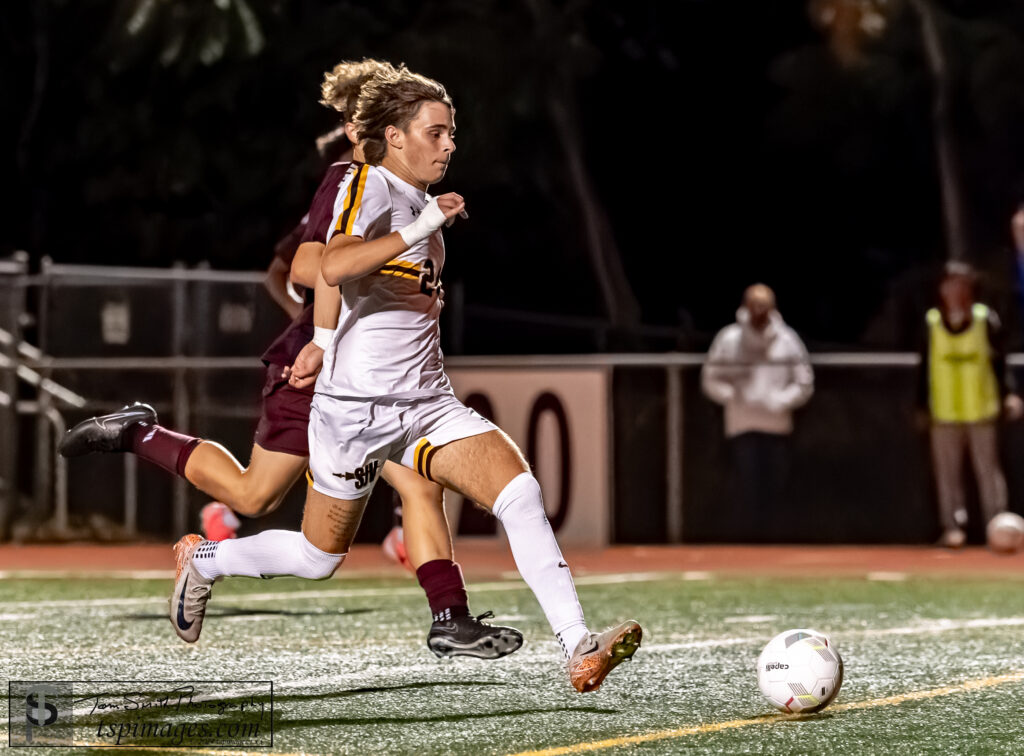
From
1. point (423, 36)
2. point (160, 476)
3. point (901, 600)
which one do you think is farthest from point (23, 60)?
point (901, 600)

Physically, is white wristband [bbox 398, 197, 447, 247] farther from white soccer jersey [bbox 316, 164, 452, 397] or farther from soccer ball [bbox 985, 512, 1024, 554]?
soccer ball [bbox 985, 512, 1024, 554]

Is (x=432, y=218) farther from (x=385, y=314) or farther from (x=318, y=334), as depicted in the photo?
(x=318, y=334)

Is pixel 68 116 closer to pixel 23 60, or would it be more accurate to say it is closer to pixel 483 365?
pixel 23 60

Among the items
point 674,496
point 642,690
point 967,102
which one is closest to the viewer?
point 642,690

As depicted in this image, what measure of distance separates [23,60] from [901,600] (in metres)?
17.9

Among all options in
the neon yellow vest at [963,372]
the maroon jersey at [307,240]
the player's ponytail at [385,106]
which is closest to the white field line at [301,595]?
the maroon jersey at [307,240]

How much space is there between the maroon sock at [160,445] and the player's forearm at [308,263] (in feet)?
3.51

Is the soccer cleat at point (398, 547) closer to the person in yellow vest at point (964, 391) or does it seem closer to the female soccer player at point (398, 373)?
the female soccer player at point (398, 373)

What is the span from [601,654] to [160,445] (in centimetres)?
250

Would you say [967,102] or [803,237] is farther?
[803,237]

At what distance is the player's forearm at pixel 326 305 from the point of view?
22.6ft

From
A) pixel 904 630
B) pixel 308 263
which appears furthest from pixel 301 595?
pixel 308 263

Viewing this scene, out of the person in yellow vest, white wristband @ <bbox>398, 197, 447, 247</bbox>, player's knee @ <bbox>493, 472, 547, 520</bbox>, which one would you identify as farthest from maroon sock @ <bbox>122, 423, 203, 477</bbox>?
the person in yellow vest

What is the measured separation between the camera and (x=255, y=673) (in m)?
7.74
